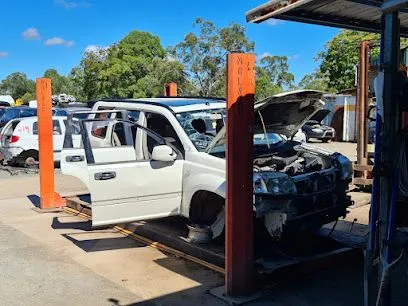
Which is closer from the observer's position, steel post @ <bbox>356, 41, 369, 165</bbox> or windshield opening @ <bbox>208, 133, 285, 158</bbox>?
windshield opening @ <bbox>208, 133, 285, 158</bbox>

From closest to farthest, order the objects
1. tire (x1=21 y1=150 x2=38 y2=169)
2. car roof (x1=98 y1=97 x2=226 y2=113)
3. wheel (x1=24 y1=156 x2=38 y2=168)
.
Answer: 1. car roof (x1=98 y1=97 x2=226 y2=113)
2. tire (x1=21 y1=150 x2=38 y2=169)
3. wheel (x1=24 y1=156 x2=38 y2=168)

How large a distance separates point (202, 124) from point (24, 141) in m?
10.4

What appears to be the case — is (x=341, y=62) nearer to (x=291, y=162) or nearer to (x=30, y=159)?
(x=30, y=159)

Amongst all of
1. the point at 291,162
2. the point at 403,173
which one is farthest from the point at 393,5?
the point at 291,162

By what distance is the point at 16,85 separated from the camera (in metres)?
98.5

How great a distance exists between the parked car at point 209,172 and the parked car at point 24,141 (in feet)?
30.0

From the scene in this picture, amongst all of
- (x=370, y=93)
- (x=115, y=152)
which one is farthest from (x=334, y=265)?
(x=370, y=93)

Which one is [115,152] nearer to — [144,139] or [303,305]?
[144,139]

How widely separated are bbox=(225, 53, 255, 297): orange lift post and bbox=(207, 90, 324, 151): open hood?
0.88 meters

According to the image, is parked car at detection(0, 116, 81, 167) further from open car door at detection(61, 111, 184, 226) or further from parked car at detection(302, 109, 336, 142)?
parked car at detection(302, 109, 336, 142)

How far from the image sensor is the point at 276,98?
5.42m

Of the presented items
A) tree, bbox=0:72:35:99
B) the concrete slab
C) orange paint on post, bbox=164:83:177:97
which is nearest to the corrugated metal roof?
the concrete slab

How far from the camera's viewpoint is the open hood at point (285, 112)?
5579mm

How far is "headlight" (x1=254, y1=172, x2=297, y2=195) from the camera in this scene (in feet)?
16.8
